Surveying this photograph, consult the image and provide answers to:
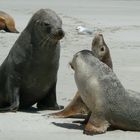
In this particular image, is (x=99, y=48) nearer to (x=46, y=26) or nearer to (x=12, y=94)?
(x=46, y=26)

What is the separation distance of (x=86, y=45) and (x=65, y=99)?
4894mm

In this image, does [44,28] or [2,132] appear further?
[44,28]

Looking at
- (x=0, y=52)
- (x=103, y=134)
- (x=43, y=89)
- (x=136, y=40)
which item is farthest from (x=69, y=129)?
(x=136, y=40)

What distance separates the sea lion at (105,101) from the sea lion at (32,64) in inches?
49.1

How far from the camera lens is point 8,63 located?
701 cm

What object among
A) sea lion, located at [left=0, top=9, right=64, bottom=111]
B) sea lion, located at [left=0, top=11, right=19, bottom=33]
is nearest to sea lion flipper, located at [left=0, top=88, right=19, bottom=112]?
sea lion, located at [left=0, top=9, right=64, bottom=111]

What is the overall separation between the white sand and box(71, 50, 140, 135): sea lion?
9 cm

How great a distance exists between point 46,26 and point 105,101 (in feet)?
5.26

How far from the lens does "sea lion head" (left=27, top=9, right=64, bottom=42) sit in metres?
6.75

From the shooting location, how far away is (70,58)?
11.0 meters

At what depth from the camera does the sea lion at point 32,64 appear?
6.93 m

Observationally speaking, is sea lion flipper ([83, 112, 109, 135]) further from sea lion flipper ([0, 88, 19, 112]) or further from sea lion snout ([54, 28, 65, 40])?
sea lion flipper ([0, 88, 19, 112])

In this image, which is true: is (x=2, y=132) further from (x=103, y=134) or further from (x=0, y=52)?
(x=0, y=52)

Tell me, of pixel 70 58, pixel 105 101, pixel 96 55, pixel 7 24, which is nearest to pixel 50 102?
pixel 96 55
